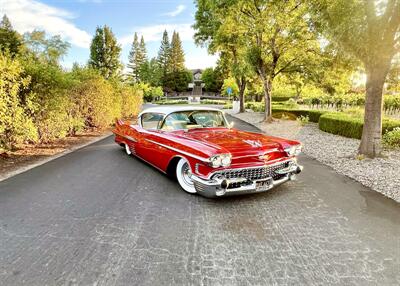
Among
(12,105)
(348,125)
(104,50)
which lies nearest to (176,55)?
(104,50)

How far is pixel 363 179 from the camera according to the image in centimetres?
523

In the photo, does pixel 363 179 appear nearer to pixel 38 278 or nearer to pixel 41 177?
pixel 38 278

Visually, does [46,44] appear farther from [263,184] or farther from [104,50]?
[263,184]

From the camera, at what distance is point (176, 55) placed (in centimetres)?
8200

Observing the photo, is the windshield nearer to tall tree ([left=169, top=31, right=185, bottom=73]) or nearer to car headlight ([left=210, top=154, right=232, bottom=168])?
car headlight ([left=210, top=154, right=232, bottom=168])

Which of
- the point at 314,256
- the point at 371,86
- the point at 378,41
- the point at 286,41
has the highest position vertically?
the point at 286,41

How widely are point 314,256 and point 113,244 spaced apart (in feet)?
6.88

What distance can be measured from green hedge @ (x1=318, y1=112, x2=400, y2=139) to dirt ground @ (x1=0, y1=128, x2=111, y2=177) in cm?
1005

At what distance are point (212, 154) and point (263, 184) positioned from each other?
0.97 metres

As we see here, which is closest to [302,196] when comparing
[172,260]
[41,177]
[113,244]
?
[172,260]

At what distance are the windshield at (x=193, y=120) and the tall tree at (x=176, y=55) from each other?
77.0 meters

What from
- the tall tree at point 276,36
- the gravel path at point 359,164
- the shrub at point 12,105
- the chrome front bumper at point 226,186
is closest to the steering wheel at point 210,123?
the chrome front bumper at point 226,186

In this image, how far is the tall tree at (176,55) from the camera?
8069 cm

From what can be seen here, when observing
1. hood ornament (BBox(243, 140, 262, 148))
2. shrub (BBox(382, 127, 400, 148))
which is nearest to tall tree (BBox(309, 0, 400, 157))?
shrub (BBox(382, 127, 400, 148))
